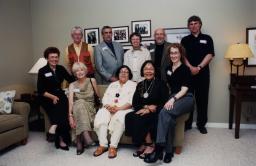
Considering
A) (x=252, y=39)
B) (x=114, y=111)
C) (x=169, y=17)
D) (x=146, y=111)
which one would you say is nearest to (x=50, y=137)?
(x=114, y=111)

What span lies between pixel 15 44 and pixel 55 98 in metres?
1.73

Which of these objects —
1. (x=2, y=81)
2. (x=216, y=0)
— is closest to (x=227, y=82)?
(x=216, y=0)

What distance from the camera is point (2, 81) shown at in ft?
14.8

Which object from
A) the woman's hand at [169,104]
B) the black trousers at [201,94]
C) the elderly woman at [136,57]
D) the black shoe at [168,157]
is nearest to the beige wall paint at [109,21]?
the black trousers at [201,94]

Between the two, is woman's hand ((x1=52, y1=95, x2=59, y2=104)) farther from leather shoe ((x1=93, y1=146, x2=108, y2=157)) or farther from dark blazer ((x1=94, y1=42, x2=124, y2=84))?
leather shoe ((x1=93, y1=146, x2=108, y2=157))

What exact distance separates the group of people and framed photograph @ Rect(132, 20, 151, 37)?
0.53 meters

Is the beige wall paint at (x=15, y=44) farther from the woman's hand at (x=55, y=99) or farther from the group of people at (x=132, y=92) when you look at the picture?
the group of people at (x=132, y=92)

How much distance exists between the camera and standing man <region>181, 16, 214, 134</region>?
4023 mm

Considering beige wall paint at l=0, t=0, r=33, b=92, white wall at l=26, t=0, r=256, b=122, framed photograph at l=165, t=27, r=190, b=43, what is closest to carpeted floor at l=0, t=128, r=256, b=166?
white wall at l=26, t=0, r=256, b=122

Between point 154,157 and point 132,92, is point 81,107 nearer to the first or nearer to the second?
point 132,92

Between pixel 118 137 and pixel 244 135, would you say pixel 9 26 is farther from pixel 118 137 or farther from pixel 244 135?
pixel 244 135

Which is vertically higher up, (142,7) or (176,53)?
(142,7)

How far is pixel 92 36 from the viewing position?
4.83m

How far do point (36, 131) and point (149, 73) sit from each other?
219 centimetres
